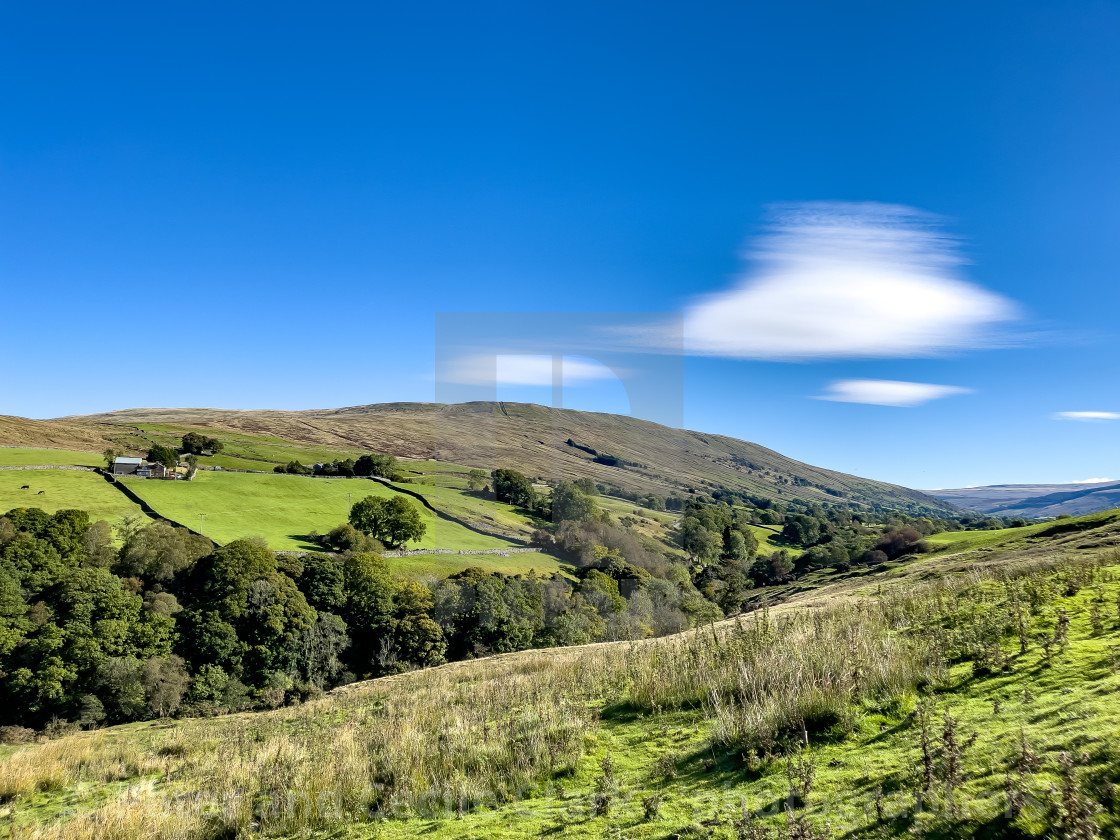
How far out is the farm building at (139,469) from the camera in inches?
3194

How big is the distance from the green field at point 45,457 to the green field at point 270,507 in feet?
48.5

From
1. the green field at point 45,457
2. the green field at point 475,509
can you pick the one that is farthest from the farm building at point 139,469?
the green field at point 475,509

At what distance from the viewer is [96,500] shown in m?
67.3

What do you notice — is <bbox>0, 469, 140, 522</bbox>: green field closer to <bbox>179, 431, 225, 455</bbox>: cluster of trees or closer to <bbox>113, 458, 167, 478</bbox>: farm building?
<bbox>113, 458, 167, 478</bbox>: farm building

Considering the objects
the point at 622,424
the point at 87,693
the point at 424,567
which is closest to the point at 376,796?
the point at 87,693

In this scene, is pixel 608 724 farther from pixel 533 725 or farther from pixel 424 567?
pixel 424 567

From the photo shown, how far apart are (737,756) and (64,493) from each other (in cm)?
8838

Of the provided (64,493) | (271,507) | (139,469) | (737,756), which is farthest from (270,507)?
(737,756)

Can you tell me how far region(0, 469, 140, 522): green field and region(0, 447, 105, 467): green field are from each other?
465 centimetres

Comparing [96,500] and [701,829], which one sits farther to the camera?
[96,500]

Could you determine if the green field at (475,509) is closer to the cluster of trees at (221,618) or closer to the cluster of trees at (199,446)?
the cluster of trees at (221,618)

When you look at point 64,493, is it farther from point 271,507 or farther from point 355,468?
point 355,468

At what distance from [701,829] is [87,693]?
51768 millimetres

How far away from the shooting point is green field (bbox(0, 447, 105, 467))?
7675 cm
